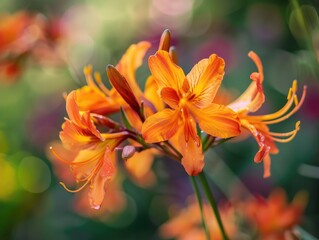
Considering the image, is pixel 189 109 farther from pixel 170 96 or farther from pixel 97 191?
pixel 97 191

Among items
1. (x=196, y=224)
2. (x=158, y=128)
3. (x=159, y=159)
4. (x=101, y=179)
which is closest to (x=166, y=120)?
(x=158, y=128)

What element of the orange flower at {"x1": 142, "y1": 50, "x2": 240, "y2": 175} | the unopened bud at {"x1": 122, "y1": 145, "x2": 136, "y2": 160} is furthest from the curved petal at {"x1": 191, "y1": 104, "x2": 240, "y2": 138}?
the unopened bud at {"x1": 122, "y1": 145, "x2": 136, "y2": 160}

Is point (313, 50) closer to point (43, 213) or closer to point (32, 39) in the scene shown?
point (32, 39)

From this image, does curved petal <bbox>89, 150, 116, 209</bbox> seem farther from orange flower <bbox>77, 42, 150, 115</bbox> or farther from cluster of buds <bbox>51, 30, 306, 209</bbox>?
orange flower <bbox>77, 42, 150, 115</bbox>

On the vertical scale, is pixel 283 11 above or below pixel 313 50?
below

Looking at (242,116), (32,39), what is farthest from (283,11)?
(242,116)

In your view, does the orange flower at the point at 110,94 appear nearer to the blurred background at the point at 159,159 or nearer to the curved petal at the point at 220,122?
the curved petal at the point at 220,122
